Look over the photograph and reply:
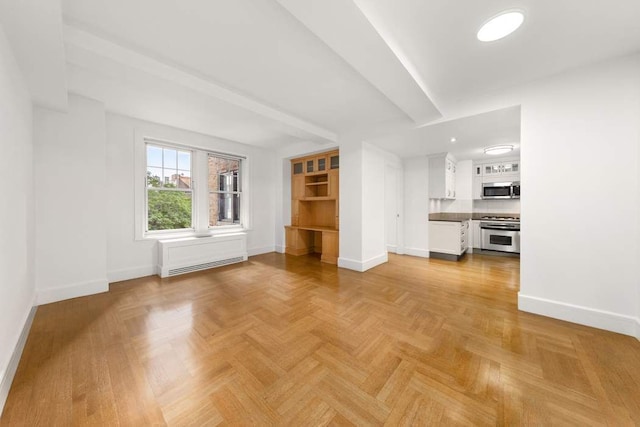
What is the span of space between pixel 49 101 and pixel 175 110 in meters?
1.26

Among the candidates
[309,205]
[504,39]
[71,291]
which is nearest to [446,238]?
[309,205]

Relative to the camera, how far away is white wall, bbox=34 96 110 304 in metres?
2.83

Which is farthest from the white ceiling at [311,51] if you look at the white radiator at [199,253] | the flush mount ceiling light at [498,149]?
the white radiator at [199,253]

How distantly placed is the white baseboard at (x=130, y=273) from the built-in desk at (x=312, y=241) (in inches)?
111

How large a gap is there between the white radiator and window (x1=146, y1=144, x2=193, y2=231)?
491 mm

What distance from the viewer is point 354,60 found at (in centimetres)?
206

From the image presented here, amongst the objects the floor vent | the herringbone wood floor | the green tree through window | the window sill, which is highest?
the green tree through window

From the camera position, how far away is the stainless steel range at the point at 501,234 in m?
5.34

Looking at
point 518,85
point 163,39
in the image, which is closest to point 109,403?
point 163,39

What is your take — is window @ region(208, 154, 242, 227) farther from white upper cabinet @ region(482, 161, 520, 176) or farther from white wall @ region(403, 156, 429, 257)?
white upper cabinet @ region(482, 161, 520, 176)

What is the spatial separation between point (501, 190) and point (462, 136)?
2.80 m

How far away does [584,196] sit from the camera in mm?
2363

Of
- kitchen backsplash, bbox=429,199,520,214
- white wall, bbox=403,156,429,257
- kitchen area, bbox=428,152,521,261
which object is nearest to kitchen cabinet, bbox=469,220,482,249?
kitchen area, bbox=428,152,521,261

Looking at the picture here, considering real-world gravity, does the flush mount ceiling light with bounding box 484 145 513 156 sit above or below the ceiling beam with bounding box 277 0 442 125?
below
